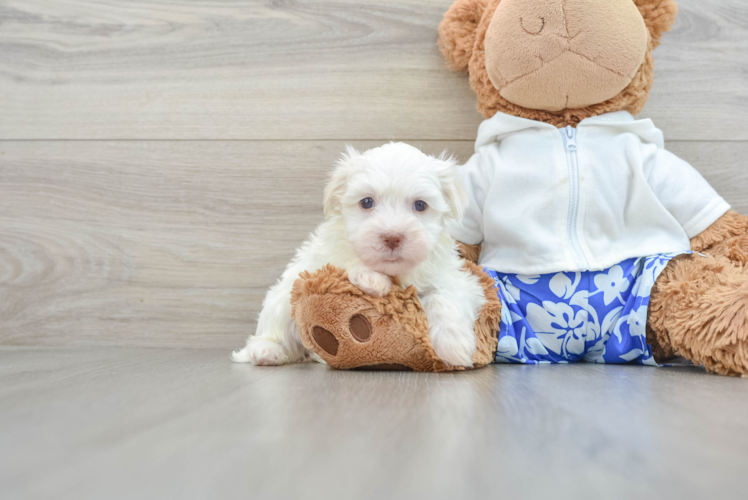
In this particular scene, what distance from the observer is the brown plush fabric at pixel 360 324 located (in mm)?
774

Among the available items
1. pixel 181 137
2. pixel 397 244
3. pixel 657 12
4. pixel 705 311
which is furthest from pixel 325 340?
pixel 657 12

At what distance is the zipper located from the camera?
0.92 metres

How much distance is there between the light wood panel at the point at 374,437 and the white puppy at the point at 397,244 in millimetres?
129

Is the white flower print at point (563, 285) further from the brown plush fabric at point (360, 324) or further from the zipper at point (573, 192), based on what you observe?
the brown plush fabric at point (360, 324)

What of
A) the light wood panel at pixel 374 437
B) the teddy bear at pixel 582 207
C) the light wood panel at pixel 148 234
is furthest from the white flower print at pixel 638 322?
the light wood panel at pixel 148 234

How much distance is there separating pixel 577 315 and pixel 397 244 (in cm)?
36

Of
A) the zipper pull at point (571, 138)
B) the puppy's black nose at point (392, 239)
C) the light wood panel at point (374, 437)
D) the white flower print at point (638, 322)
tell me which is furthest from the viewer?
the zipper pull at point (571, 138)

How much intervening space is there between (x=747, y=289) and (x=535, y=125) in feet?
1.40

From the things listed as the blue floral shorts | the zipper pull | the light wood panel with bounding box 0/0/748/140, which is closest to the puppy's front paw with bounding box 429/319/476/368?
the blue floral shorts

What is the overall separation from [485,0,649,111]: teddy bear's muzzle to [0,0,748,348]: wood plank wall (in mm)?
219

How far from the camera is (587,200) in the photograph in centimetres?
95

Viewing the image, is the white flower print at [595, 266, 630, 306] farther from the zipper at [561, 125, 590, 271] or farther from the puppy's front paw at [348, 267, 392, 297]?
the puppy's front paw at [348, 267, 392, 297]

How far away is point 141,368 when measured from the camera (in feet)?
2.83

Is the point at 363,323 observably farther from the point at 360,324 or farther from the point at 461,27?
the point at 461,27
